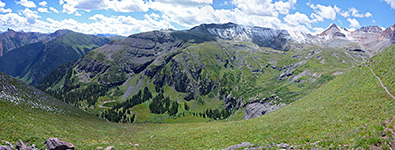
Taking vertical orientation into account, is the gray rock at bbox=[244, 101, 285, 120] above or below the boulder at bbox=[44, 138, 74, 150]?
below

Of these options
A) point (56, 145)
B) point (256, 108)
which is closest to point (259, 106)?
point (256, 108)

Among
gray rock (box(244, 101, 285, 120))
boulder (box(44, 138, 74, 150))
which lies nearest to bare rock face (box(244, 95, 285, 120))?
gray rock (box(244, 101, 285, 120))

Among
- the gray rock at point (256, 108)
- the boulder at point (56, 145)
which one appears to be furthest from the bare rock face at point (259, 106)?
the boulder at point (56, 145)

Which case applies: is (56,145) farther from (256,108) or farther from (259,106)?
(259,106)

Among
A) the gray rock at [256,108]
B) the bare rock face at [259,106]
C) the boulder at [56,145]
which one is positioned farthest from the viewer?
the bare rock face at [259,106]

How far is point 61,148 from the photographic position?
997 inches

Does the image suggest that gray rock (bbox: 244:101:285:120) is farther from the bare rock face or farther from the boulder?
the boulder

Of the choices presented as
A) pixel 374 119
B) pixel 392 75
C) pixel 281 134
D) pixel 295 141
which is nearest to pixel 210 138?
pixel 281 134

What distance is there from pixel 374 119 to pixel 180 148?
32401mm

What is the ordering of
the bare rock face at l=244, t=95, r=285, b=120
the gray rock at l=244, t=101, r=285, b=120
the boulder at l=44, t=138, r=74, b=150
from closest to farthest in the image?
the boulder at l=44, t=138, r=74, b=150 < the gray rock at l=244, t=101, r=285, b=120 < the bare rock face at l=244, t=95, r=285, b=120

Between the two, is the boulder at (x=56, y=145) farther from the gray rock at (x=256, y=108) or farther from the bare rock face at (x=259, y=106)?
the bare rock face at (x=259, y=106)

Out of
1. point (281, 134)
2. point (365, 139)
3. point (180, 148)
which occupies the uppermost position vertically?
point (365, 139)

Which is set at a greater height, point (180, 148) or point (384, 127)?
point (384, 127)

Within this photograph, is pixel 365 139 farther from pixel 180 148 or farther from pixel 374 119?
pixel 180 148
